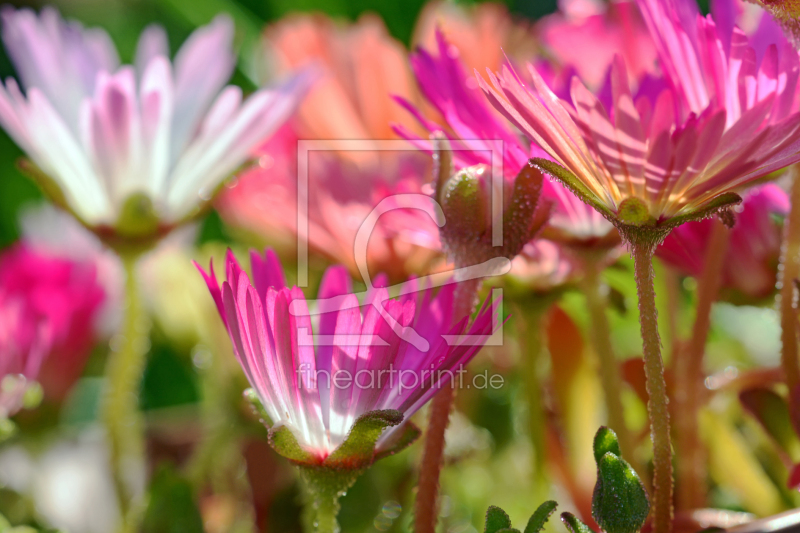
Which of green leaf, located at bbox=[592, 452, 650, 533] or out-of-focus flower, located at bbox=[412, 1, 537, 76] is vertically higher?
out-of-focus flower, located at bbox=[412, 1, 537, 76]

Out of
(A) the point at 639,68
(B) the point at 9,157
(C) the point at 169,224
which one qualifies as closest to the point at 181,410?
(C) the point at 169,224

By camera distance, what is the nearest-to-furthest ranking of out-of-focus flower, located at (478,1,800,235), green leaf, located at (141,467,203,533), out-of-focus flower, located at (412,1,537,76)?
out-of-focus flower, located at (478,1,800,235), green leaf, located at (141,467,203,533), out-of-focus flower, located at (412,1,537,76)

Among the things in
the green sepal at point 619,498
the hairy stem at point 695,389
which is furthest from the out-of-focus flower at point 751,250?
the green sepal at point 619,498

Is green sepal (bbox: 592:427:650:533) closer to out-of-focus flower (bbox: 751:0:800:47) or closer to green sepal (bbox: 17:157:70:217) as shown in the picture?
out-of-focus flower (bbox: 751:0:800:47)

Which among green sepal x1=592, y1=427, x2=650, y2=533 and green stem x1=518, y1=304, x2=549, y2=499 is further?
green stem x1=518, y1=304, x2=549, y2=499

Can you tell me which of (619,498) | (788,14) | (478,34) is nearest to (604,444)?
(619,498)

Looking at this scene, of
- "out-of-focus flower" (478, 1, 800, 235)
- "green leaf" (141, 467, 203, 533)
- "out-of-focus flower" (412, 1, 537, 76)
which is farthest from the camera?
"out-of-focus flower" (412, 1, 537, 76)

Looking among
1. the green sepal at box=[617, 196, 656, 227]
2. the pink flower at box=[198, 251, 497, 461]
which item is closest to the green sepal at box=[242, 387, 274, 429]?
the pink flower at box=[198, 251, 497, 461]
